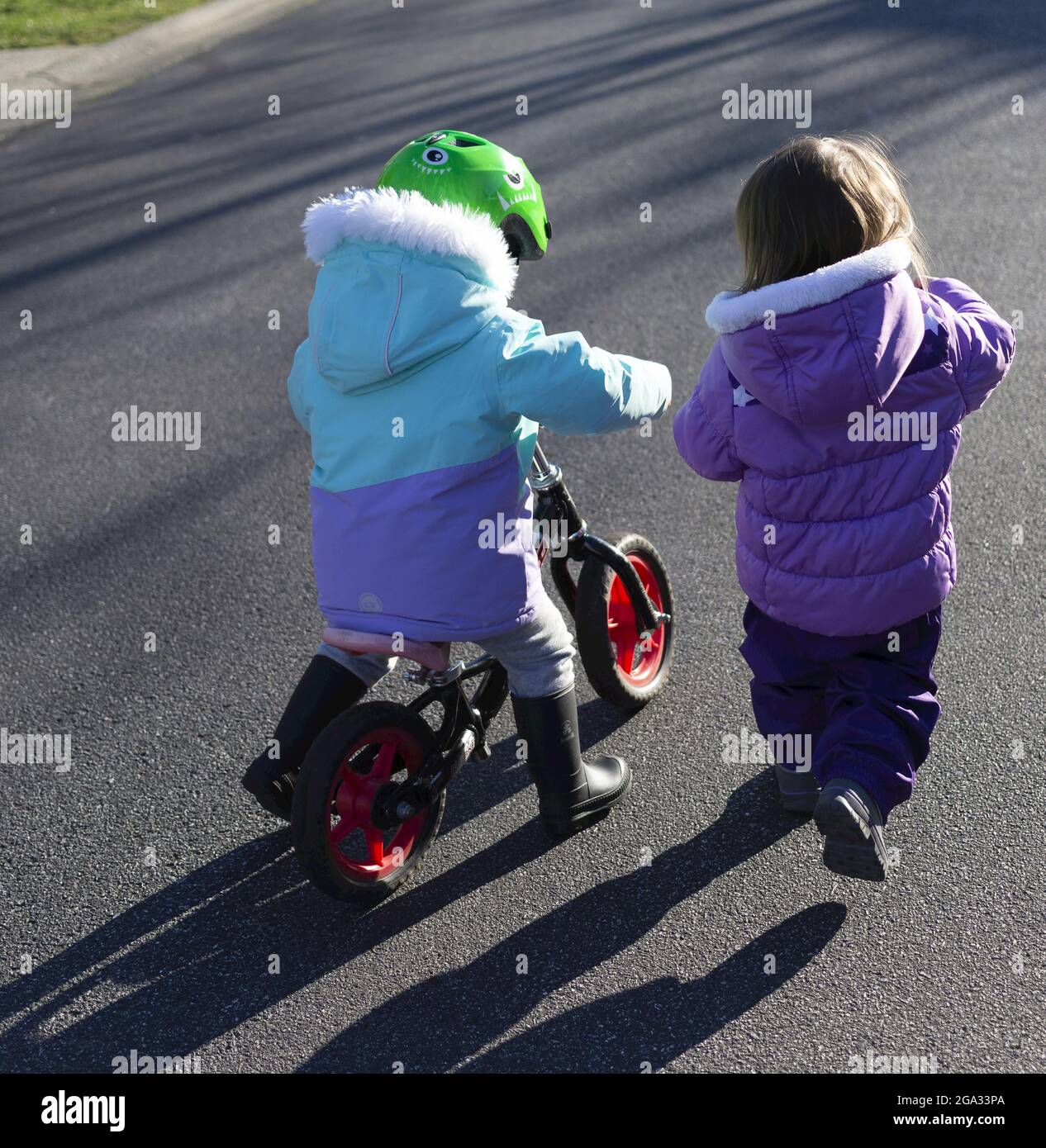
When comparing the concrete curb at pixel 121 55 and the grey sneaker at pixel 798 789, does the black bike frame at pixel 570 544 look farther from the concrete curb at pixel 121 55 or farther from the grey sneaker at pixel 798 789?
the concrete curb at pixel 121 55

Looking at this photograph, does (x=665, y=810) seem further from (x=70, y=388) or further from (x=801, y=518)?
(x=70, y=388)

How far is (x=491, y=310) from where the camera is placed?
2672 millimetres

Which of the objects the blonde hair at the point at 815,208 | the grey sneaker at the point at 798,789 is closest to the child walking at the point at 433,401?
the blonde hair at the point at 815,208

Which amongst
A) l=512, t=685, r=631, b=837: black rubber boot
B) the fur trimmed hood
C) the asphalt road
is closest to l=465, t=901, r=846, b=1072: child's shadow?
the asphalt road

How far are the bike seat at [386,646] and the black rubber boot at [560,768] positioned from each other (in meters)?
0.26

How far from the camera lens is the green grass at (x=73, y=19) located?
391 inches

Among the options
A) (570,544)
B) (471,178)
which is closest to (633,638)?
(570,544)

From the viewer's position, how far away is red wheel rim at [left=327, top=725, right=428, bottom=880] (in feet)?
9.39

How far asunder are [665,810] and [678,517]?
1.37 metres

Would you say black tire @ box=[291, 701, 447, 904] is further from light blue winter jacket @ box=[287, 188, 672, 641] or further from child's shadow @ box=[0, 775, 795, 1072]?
light blue winter jacket @ box=[287, 188, 672, 641]

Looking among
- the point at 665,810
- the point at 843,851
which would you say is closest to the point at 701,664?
the point at 665,810

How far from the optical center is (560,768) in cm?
302

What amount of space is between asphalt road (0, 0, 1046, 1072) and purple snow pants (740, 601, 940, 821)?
Answer: 0.31m
